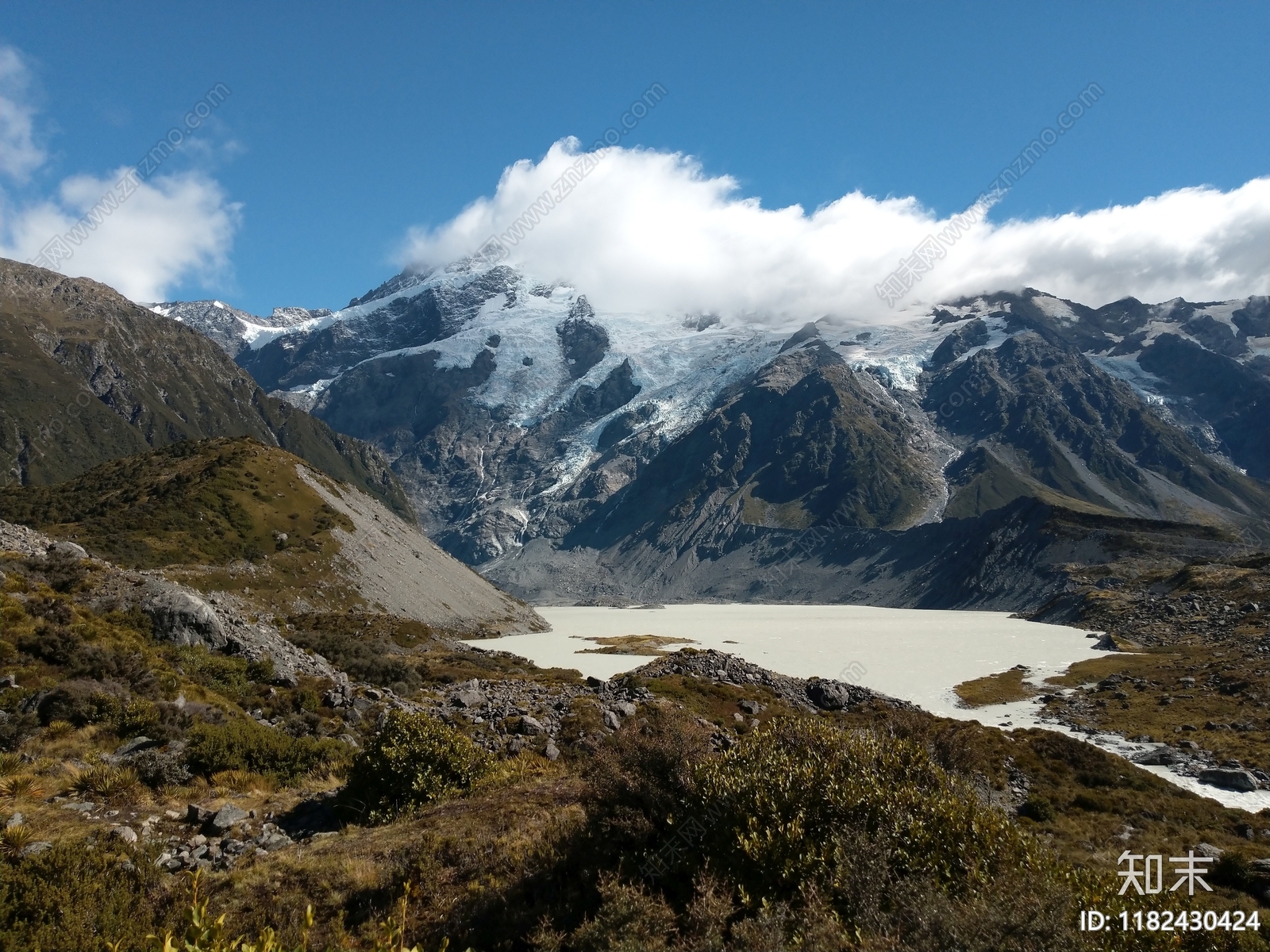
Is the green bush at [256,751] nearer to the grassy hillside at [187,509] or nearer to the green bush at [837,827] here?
the green bush at [837,827]

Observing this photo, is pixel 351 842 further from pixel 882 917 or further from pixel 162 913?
pixel 882 917

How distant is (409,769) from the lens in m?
17.2

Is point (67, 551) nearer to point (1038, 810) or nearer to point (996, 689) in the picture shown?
point (1038, 810)

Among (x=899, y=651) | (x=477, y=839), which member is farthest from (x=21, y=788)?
(x=899, y=651)

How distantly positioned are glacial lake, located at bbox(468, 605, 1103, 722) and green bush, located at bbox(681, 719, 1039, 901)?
5249cm

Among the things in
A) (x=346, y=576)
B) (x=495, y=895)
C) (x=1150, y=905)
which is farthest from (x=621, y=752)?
(x=346, y=576)

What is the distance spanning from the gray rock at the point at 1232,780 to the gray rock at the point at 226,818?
43773 mm

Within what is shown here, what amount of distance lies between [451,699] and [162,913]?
875 inches

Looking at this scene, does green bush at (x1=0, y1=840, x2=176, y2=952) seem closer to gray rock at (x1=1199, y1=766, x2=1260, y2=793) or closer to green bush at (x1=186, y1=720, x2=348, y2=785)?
green bush at (x1=186, y1=720, x2=348, y2=785)

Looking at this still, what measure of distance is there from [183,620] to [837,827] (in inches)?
1044

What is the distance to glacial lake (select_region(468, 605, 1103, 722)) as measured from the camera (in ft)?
262

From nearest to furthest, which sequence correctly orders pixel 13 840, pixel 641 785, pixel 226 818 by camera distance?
pixel 13 840 → pixel 641 785 → pixel 226 818

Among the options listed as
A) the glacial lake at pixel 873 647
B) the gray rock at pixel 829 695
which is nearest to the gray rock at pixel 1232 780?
the gray rock at pixel 829 695

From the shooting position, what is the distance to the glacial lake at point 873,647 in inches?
3140
